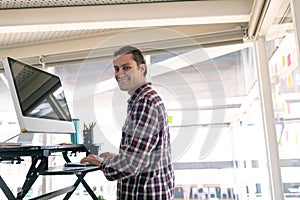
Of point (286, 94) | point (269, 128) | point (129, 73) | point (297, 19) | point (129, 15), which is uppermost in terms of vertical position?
point (129, 15)

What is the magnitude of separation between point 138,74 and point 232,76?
153 centimetres

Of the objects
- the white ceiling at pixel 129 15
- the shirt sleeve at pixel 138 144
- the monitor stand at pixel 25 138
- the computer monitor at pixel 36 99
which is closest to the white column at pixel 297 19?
the white ceiling at pixel 129 15

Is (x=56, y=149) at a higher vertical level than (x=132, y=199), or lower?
higher

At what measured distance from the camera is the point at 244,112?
311 centimetres

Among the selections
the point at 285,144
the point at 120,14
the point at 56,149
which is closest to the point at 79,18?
the point at 120,14

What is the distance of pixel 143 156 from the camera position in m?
1.23

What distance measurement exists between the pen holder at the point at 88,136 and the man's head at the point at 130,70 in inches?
25.9

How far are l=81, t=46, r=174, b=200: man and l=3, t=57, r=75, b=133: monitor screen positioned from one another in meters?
0.38

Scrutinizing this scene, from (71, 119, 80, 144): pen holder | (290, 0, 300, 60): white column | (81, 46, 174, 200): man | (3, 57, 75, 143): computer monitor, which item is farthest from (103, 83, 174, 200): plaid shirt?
(71, 119, 80, 144): pen holder

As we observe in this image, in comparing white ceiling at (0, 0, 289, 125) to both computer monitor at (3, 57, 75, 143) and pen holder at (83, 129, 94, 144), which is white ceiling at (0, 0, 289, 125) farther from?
pen holder at (83, 129, 94, 144)

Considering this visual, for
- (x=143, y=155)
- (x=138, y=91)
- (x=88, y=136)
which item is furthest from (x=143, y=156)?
(x=88, y=136)

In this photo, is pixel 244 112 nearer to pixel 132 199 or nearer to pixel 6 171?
pixel 132 199

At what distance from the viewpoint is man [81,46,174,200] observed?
1.24 meters

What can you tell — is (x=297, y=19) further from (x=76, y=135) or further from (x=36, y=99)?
(x=76, y=135)
